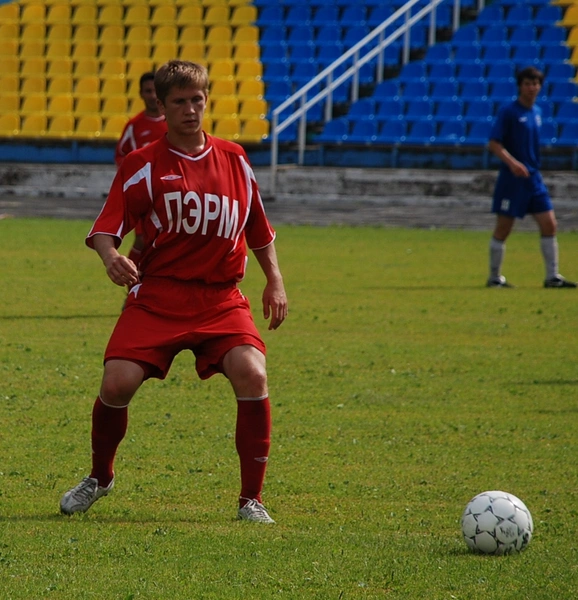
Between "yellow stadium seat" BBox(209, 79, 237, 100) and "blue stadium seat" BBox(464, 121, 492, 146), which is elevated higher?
"yellow stadium seat" BBox(209, 79, 237, 100)

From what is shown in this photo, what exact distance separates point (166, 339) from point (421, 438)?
2.28 meters

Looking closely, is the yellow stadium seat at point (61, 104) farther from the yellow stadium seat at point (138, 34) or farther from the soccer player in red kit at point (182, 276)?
the soccer player in red kit at point (182, 276)

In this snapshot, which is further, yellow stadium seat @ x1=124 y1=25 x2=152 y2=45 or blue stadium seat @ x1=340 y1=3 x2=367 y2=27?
yellow stadium seat @ x1=124 y1=25 x2=152 y2=45

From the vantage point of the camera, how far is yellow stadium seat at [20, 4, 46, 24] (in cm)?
2923

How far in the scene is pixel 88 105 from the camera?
2719cm

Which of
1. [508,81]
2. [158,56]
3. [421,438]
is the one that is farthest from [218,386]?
[158,56]

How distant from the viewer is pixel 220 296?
5.23m

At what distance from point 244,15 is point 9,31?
5874mm

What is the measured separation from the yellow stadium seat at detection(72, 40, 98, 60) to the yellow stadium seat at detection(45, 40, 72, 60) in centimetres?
18

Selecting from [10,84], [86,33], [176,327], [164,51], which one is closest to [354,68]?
[164,51]

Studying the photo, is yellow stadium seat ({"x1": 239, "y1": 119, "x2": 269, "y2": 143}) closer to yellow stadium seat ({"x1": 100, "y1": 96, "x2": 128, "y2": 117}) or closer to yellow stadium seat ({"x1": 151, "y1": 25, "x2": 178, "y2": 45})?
yellow stadium seat ({"x1": 100, "y1": 96, "x2": 128, "y2": 117})

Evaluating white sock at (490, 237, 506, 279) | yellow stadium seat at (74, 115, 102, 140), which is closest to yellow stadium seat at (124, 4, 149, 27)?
yellow stadium seat at (74, 115, 102, 140)

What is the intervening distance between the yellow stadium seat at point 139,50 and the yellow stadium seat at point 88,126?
1988 millimetres

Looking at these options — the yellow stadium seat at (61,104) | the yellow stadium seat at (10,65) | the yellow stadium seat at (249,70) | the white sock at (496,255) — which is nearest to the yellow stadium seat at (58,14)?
the yellow stadium seat at (10,65)
